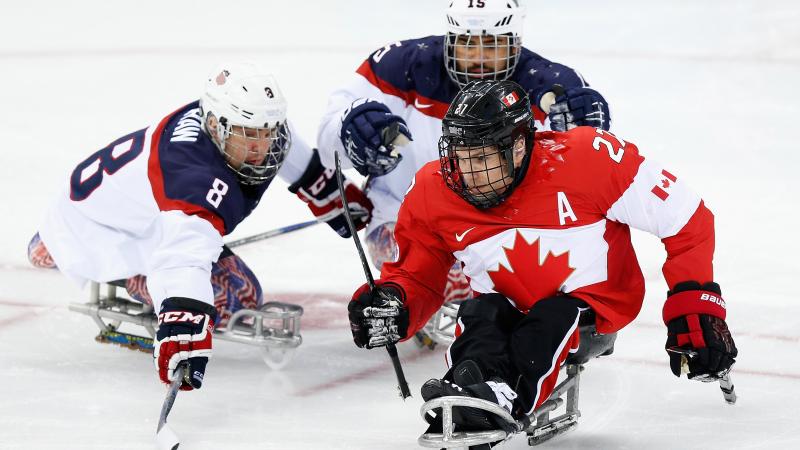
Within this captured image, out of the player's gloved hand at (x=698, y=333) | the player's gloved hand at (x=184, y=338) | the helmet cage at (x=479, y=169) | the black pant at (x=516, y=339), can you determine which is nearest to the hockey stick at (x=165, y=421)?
the player's gloved hand at (x=184, y=338)

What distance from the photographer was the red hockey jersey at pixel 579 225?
3.09m

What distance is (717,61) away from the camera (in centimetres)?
765

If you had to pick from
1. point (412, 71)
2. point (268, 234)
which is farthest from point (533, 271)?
point (268, 234)

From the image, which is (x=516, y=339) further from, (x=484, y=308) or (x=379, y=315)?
(x=379, y=315)

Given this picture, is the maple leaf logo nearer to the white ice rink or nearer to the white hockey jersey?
the white ice rink

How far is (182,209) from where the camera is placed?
3736 mm

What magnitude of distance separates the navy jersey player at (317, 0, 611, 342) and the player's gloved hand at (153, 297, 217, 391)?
0.90 m

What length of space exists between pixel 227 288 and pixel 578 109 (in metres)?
1.24

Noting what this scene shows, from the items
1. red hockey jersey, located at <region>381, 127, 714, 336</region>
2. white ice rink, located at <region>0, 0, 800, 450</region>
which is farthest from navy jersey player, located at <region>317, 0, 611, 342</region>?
red hockey jersey, located at <region>381, 127, 714, 336</region>

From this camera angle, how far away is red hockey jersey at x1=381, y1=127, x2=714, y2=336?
10.1 ft

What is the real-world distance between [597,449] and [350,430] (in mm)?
675

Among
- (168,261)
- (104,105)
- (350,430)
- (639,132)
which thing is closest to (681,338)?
(350,430)

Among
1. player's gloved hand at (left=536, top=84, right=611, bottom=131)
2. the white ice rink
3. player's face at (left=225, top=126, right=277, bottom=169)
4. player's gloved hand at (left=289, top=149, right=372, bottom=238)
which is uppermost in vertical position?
player's gloved hand at (left=536, top=84, right=611, bottom=131)

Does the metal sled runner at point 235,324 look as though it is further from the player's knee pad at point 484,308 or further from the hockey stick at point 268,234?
the player's knee pad at point 484,308
